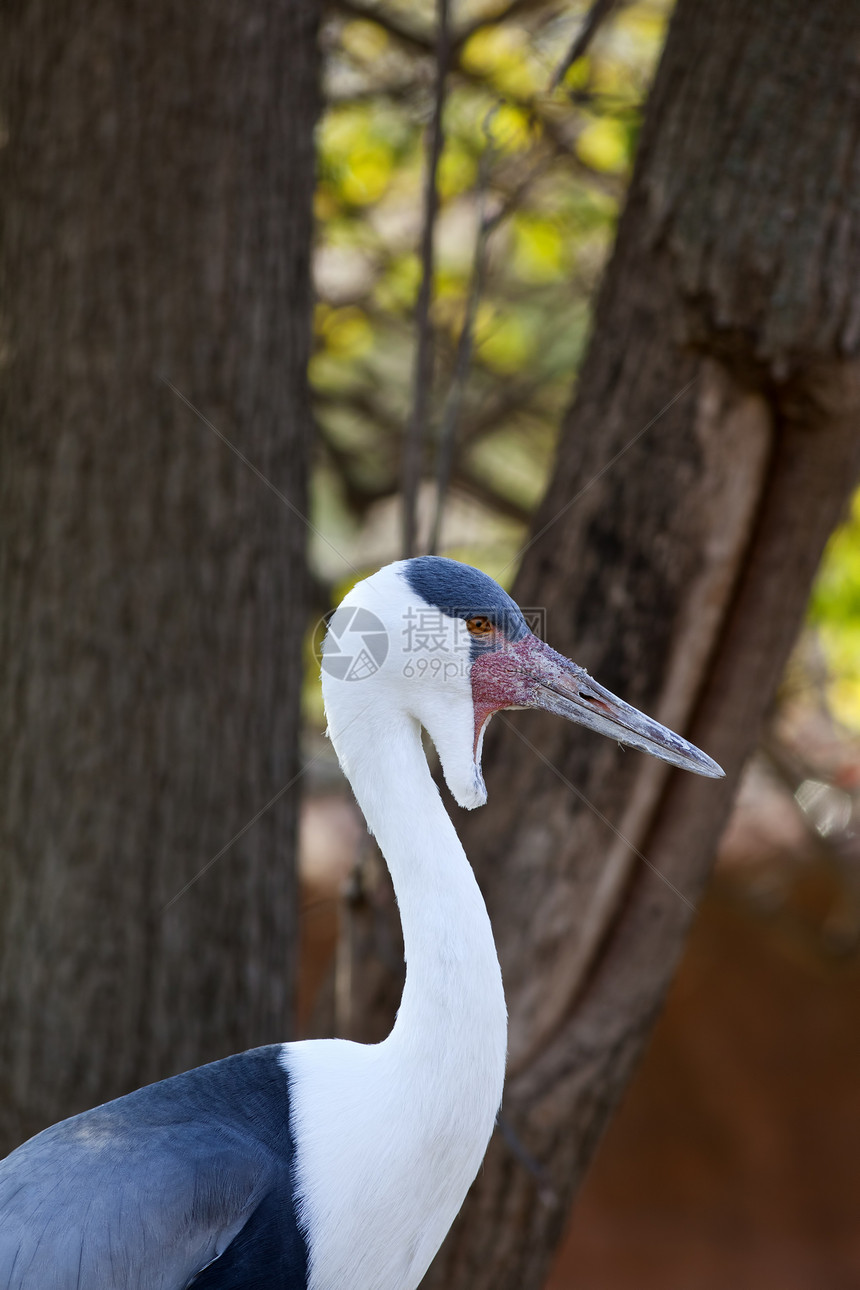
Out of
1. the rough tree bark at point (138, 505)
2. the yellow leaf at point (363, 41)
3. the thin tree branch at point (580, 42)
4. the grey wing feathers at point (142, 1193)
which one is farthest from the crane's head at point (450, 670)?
the yellow leaf at point (363, 41)

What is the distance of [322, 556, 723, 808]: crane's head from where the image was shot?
1607 millimetres

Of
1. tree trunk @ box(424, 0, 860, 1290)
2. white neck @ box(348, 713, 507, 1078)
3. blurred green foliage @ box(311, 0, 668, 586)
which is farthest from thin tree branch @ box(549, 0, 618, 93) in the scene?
white neck @ box(348, 713, 507, 1078)

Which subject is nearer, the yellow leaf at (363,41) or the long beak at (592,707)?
the long beak at (592,707)

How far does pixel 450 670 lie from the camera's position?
1624mm

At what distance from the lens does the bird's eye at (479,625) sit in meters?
1.62

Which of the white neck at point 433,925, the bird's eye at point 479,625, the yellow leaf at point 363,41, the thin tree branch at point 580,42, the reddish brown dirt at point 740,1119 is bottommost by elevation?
the reddish brown dirt at point 740,1119

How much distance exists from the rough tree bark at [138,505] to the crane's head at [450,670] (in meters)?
1.02

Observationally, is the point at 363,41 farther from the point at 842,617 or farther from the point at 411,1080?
the point at 411,1080

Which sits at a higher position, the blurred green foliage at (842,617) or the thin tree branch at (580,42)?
the thin tree branch at (580,42)

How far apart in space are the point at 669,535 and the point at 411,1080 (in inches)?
51.7

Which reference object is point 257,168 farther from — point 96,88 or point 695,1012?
point 695,1012

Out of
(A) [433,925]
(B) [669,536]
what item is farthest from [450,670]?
(B) [669,536]

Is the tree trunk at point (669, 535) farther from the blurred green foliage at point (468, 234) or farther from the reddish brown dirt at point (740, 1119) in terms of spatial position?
the reddish brown dirt at point (740, 1119)

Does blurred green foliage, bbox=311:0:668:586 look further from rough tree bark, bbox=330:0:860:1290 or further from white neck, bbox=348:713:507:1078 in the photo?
white neck, bbox=348:713:507:1078
